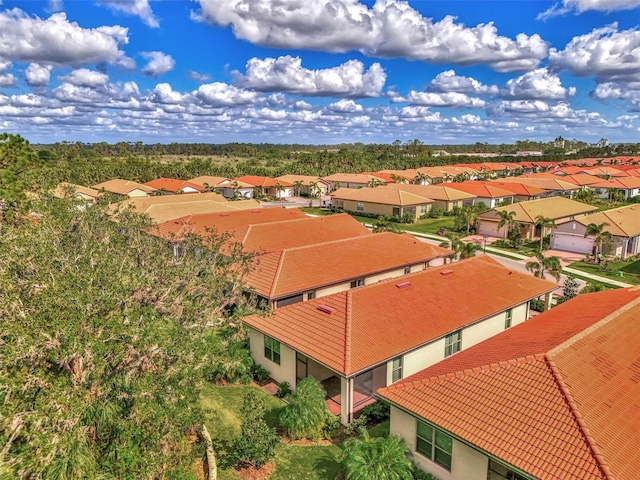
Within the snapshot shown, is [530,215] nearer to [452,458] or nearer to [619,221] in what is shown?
[619,221]

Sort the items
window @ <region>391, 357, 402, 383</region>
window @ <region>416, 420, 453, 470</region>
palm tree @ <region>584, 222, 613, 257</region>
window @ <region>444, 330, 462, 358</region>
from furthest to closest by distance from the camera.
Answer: palm tree @ <region>584, 222, 613, 257</region>
window @ <region>444, 330, 462, 358</region>
window @ <region>391, 357, 402, 383</region>
window @ <region>416, 420, 453, 470</region>

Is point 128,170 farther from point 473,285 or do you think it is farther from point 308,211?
point 473,285

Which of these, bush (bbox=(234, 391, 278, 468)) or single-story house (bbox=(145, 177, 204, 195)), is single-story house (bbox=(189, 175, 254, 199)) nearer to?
single-story house (bbox=(145, 177, 204, 195))

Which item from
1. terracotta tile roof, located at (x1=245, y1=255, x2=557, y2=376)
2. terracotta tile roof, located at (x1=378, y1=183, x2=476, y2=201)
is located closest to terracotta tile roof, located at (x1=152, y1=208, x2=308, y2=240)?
terracotta tile roof, located at (x1=245, y1=255, x2=557, y2=376)

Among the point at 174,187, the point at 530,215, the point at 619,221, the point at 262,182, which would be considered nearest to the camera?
the point at 619,221

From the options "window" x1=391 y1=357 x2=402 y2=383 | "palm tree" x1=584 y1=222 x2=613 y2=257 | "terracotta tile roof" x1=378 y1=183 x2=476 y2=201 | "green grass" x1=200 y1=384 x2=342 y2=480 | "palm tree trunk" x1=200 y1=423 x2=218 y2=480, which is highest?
"terracotta tile roof" x1=378 y1=183 x2=476 y2=201

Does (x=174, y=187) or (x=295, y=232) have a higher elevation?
(x=295, y=232)

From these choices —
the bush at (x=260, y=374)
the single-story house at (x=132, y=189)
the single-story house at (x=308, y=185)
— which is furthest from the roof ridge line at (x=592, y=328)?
the single-story house at (x=308, y=185)

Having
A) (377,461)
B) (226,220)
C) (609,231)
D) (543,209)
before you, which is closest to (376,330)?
(377,461)
